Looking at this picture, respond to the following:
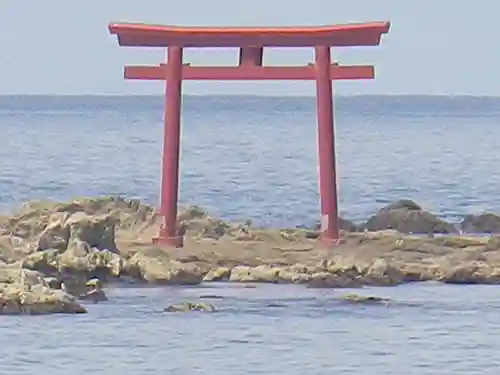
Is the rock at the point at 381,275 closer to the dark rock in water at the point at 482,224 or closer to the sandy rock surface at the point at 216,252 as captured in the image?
the sandy rock surface at the point at 216,252

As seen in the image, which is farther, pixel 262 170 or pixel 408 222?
pixel 262 170

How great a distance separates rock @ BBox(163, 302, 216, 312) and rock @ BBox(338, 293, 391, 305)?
1163mm

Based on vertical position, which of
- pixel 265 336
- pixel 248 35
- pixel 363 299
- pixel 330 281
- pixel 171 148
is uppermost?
pixel 248 35

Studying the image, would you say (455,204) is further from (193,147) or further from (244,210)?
(193,147)

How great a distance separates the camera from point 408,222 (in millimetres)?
25625

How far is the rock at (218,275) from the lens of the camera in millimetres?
21875

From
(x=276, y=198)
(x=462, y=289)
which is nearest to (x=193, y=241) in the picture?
(x=462, y=289)

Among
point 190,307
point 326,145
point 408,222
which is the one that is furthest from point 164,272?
point 408,222

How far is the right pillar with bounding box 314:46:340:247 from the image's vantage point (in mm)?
23156

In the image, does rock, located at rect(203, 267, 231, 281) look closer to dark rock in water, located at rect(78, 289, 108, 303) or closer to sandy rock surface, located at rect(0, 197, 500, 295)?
sandy rock surface, located at rect(0, 197, 500, 295)

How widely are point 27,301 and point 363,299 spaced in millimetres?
2871

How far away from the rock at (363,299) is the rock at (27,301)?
240 centimetres

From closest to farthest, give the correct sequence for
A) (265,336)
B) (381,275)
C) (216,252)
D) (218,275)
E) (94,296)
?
(265,336) → (94,296) → (381,275) → (218,275) → (216,252)

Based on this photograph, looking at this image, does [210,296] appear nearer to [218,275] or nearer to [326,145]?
[218,275]
